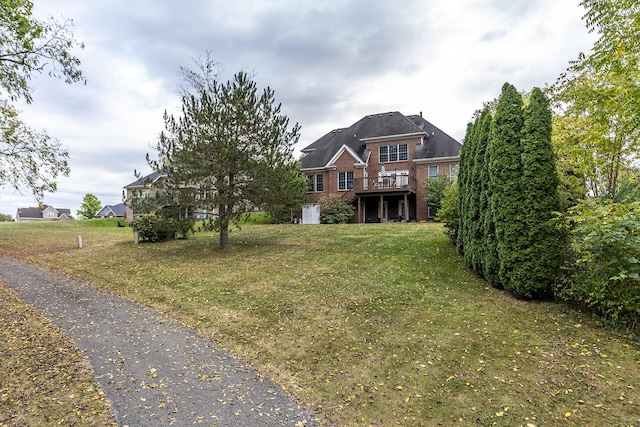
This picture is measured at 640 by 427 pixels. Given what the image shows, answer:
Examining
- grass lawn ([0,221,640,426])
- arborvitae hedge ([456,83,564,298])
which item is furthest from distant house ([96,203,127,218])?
arborvitae hedge ([456,83,564,298])

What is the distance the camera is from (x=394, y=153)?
24.8 metres

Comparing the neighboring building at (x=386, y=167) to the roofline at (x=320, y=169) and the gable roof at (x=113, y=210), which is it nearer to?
the roofline at (x=320, y=169)

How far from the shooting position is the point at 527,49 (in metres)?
10.9

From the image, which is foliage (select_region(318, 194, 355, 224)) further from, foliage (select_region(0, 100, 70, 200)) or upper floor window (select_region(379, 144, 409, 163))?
foliage (select_region(0, 100, 70, 200))

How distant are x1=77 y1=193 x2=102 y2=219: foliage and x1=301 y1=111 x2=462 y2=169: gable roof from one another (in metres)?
61.4

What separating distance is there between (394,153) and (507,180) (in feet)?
61.1

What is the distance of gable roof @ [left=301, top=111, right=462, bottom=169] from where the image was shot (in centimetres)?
2378

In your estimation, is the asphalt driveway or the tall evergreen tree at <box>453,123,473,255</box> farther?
the tall evergreen tree at <box>453,123,473,255</box>

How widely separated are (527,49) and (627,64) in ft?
15.1

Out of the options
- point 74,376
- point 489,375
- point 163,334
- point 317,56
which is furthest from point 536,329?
point 317,56

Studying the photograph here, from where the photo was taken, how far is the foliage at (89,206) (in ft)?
224

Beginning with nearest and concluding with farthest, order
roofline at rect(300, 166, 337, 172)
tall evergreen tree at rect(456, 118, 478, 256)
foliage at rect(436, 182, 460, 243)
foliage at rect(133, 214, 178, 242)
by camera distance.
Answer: tall evergreen tree at rect(456, 118, 478, 256), foliage at rect(436, 182, 460, 243), foliage at rect(133, 214, 178, 242), roofline at rect(300, 166, 337, 172)

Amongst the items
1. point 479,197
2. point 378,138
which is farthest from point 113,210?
point 479,197

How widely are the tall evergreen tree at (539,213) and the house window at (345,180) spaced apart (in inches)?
717
